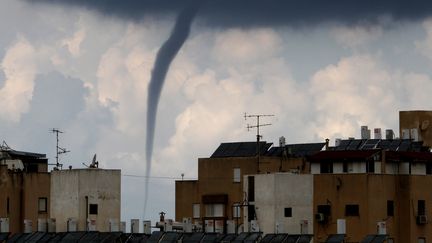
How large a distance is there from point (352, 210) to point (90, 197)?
22.2 m

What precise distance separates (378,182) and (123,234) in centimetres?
2380

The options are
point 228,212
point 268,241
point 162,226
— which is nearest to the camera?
point 268,241

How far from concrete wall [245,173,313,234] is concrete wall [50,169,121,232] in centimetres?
1255

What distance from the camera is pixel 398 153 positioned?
474ft

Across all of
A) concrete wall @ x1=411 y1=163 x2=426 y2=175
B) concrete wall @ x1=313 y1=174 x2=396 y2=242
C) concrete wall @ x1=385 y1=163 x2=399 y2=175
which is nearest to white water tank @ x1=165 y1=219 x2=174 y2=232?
concrete wall @ x1=313 y1=174 x2=396 y2=242

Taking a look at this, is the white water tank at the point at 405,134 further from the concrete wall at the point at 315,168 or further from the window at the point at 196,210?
the window at the point at 196,210

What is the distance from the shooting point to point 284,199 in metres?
137

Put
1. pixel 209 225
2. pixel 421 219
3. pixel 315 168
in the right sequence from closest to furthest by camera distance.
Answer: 1. pixel 421 219
2. pixel 315 168
3. pixel 209 225

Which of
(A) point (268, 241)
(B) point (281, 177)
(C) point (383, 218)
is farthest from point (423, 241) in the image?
(A) point (268, 241)

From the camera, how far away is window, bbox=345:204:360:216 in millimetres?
137375

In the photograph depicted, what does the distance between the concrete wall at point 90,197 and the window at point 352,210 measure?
19362 mm

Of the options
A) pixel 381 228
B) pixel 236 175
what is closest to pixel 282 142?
pixel 236 175

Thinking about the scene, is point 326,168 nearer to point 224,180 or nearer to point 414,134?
point 414,134

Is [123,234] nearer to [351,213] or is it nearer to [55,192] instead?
[55,192]
